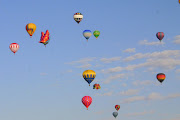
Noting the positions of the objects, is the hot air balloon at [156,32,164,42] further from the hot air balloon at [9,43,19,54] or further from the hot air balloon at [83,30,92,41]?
the hot air balloon at [9,43,19,54]

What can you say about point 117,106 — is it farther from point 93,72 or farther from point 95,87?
point 93,72

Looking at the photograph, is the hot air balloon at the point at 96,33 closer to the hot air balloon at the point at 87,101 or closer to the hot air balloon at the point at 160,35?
the hot air balloon at the point at 160,35

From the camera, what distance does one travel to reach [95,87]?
15775 centimetres

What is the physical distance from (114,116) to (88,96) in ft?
113

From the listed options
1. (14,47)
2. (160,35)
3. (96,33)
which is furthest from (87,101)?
(160,35)

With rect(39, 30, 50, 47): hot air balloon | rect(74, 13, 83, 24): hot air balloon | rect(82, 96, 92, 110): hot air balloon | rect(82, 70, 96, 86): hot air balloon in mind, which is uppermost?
rect(74, 13, 83, 24): hot air balloon

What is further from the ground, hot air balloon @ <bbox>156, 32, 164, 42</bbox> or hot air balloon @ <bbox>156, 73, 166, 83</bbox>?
hot air balloon @ <bbox>156, 32, 164, 42</bbox>

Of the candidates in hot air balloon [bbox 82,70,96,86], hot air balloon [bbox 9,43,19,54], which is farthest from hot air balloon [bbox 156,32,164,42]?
hot air balloon [bbox 9,43,19,54]

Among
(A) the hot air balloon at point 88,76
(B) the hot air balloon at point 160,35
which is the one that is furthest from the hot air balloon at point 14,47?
(B) the hot air balloon at point 160,35

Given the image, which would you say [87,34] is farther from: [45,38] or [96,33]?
[45,38]

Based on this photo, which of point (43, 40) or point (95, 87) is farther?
point (95, 87)

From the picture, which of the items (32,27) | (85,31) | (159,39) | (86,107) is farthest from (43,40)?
(159,39)

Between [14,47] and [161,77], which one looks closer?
[14,47]

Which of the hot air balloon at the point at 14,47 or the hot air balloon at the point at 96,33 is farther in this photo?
the hot air balloon at the point at 96,33
